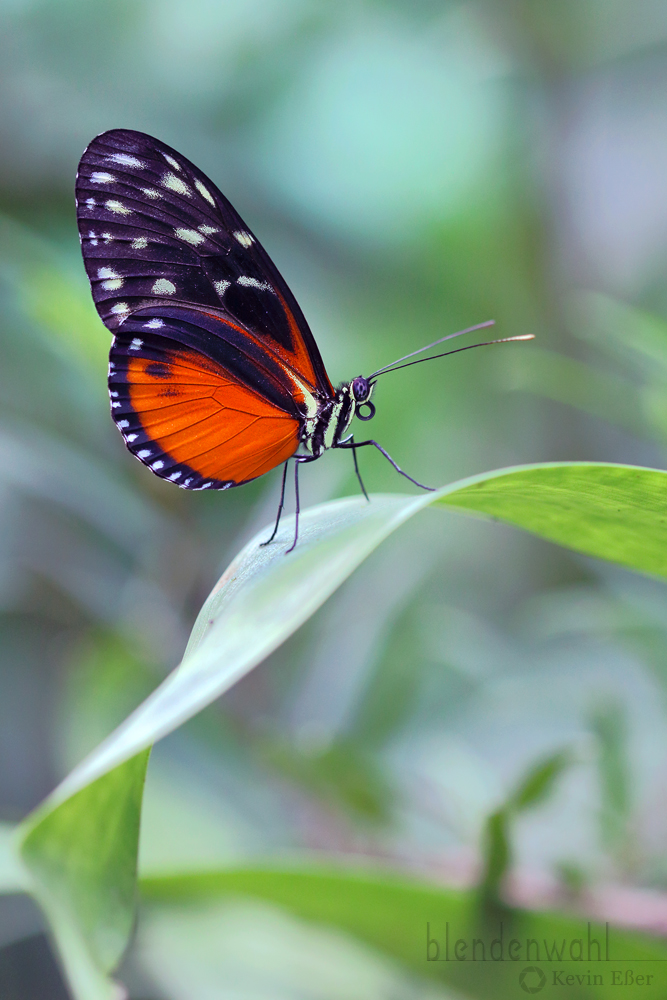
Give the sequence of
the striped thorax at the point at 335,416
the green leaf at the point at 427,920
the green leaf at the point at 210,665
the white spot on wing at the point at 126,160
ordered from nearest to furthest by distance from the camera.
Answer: the green leaf at the point at 210,665, the green leaf at the point at 427,920, the white spot on wing at the point at 126,160, the striped thorax at the point at 335,416

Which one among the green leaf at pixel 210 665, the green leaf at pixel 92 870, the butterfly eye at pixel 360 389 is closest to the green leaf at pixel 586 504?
the green leaf at pixel 210 665

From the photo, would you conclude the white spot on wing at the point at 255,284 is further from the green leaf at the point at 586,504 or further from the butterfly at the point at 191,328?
the green leaf at the point at 586,504

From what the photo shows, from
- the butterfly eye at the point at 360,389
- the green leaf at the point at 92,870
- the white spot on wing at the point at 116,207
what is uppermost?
the white spot on wing at the point at 116,207

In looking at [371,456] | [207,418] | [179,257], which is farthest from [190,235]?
[371,456]

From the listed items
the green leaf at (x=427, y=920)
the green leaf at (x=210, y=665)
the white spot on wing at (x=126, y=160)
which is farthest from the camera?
the white spot on wing at (x=126, y=160)

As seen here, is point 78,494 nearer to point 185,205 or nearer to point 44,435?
point 44,435

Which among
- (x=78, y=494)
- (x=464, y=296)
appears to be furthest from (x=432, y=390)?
(x=78, y=494)

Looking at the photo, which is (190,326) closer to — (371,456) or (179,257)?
(179,257)

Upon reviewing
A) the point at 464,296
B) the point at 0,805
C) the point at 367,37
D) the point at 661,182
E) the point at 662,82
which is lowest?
the point at 0,805
